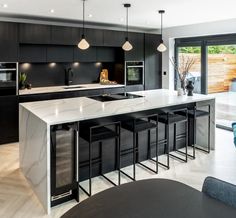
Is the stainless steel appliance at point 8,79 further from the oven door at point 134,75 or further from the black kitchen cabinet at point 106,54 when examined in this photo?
the oven door at point 134,75

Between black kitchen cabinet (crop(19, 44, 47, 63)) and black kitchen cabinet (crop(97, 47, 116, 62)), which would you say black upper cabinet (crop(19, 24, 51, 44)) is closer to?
black kitchen cabinet (crop(19, 44, 47, 63))

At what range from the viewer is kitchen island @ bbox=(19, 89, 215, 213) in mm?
2898

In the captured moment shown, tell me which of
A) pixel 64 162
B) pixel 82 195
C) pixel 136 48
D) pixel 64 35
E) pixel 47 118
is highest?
pixel 64 35

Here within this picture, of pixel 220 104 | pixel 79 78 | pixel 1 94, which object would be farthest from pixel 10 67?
pixel 220 104

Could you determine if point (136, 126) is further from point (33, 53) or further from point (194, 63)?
point (194, 63)

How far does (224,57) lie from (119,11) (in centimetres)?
290

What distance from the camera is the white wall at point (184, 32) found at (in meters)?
5.99

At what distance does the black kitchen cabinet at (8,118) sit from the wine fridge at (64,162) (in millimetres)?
2556

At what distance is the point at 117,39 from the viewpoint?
259 inches

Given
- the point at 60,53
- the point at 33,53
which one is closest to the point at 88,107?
the point at 33,53

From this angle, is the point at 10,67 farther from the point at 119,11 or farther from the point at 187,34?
the point at 187,34

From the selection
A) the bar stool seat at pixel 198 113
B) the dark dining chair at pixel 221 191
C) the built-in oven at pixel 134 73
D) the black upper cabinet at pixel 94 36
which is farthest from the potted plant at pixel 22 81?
the dark dining chair at pixel 221 191

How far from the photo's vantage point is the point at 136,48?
6.88 m

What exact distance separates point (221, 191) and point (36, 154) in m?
2.37
